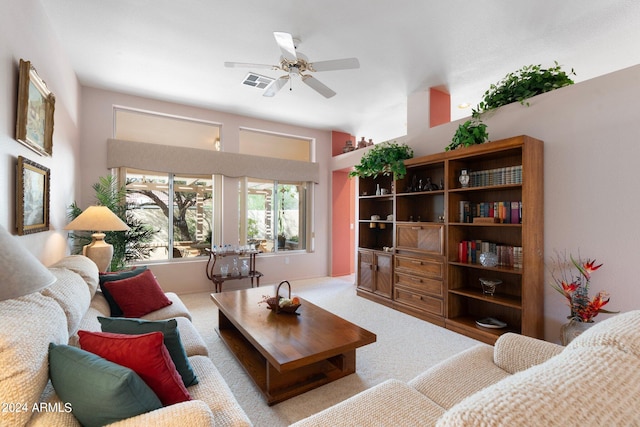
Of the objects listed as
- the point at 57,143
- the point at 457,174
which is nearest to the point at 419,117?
the point at 457,174

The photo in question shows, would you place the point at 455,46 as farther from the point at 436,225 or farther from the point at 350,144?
the point at 350,144

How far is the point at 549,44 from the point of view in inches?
114

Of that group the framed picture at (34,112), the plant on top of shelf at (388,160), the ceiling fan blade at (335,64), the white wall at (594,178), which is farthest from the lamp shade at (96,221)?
the white wall at (594,178)

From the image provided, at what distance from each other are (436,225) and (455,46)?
1.93m

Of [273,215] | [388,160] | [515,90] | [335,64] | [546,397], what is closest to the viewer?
[546,397]

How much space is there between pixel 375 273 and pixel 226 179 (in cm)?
297

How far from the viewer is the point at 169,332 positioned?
56.9 inches

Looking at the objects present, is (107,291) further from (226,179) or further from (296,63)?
(226,179)

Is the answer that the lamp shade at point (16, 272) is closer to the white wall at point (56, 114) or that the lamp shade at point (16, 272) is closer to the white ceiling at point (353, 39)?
the white wall at point (56, 114)

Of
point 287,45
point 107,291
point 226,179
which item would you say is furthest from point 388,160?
point 107,291

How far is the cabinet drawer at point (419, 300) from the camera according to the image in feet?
11.4

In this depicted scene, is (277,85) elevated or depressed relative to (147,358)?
elevated

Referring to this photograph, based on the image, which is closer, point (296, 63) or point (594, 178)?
point (594, 178)

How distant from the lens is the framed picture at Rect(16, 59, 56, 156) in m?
1.93
